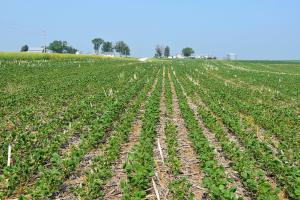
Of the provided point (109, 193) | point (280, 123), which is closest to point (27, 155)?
point (109, 193)

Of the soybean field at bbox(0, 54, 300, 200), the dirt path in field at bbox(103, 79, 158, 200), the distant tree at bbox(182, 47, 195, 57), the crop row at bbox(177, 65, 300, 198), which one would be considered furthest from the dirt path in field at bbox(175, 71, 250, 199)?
the distant tree at bbox(182, 47, 195, 57)

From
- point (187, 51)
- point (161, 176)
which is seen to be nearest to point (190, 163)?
point (161, 176)

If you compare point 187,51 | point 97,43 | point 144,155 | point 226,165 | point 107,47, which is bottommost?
point 226,165

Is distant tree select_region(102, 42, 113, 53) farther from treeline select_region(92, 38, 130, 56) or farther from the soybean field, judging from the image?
the soybean field

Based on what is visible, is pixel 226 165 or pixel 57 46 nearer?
pixel 226 165

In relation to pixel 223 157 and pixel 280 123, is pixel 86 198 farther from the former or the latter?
pixel 280 123

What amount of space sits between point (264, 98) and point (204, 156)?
12367 mm

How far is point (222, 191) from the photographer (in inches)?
205

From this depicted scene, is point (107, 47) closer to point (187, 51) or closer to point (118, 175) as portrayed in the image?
point (187, 51)

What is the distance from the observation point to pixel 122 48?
148 meters

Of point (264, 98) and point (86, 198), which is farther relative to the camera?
point (264, 98)

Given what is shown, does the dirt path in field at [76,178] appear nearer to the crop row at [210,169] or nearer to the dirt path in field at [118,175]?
the dirt path in field at [118,175]

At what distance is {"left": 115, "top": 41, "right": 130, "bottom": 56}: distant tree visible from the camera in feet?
488

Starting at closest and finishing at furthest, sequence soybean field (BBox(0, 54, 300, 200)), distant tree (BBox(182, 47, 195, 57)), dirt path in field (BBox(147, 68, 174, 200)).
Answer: soybean field (BBox(0, 54, 300, 200)), dirt path in field (BBox(147, 68, 174, 200)), distant tree (BBox(182, 47, 195, 57))
